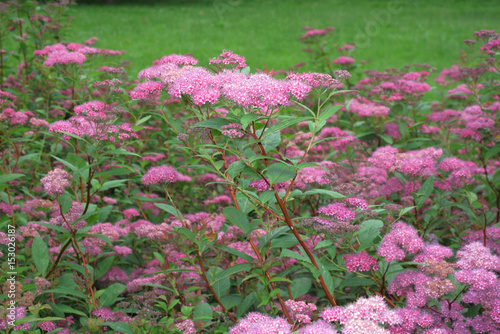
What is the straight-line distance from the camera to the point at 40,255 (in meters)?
2.32

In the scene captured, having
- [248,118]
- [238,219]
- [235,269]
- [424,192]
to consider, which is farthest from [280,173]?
[424,192]

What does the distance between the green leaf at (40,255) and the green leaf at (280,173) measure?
124 centimetres

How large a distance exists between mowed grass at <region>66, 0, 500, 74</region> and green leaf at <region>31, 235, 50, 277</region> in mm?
5589

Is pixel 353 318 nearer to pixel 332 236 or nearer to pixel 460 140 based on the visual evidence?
pixel 332 236

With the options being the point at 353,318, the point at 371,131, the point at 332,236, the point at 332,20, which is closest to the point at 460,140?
the point at 371,131

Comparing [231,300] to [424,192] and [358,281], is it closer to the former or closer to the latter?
[358,281]

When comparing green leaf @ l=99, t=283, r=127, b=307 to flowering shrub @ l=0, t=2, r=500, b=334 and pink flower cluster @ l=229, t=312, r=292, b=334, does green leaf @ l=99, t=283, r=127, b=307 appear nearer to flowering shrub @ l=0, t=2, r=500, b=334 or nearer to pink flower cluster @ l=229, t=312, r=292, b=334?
flowering shrub @ l=0, t=2, r=500, b=334

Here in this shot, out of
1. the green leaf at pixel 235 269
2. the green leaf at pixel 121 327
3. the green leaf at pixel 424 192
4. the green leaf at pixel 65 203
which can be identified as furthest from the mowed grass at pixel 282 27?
the green leaf at pixel 121 327

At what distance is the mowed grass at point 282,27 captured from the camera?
32.3 feet

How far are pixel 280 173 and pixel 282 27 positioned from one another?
11602mm

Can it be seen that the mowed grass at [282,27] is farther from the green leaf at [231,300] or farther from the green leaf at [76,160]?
the green leaf at [231,300]

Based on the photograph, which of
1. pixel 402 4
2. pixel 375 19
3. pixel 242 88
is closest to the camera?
pixel 242 88

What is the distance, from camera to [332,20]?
44.8ft

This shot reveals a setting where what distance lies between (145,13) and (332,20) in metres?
5.90
